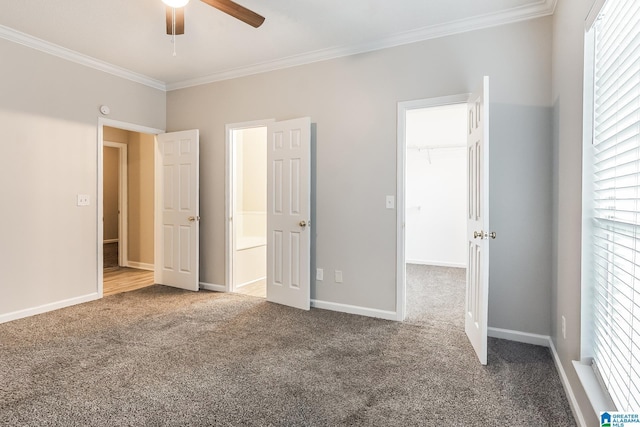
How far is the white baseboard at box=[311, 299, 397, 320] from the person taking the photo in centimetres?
336

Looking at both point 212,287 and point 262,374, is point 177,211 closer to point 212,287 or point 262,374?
point 212,287

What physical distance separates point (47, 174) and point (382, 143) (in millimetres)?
3351

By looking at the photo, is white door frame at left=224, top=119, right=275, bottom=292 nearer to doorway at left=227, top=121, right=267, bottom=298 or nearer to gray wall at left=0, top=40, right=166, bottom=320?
doorway at left=227, top=121, right=267, bottom=298

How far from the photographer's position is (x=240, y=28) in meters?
3.12

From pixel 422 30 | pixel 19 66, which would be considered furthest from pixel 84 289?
pixel 422 30

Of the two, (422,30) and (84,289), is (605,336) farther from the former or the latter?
(84,289)

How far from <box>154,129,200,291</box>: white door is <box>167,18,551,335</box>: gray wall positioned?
149 mm

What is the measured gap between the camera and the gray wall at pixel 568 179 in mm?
1897

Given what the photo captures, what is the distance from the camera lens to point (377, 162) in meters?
3.40

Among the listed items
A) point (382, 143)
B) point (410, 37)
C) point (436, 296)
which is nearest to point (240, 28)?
point (410, 37)

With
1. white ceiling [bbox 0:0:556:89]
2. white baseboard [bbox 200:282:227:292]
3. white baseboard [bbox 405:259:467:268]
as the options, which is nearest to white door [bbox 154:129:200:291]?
white baseboard [bbox 200:282:227:292]

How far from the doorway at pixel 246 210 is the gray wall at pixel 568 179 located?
9.23 ft

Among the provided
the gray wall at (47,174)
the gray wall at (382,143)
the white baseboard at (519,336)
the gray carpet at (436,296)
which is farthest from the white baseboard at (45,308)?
the white baseboard at (519,336)

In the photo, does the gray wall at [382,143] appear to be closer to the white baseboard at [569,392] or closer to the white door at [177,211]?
the white door at [177,211]
